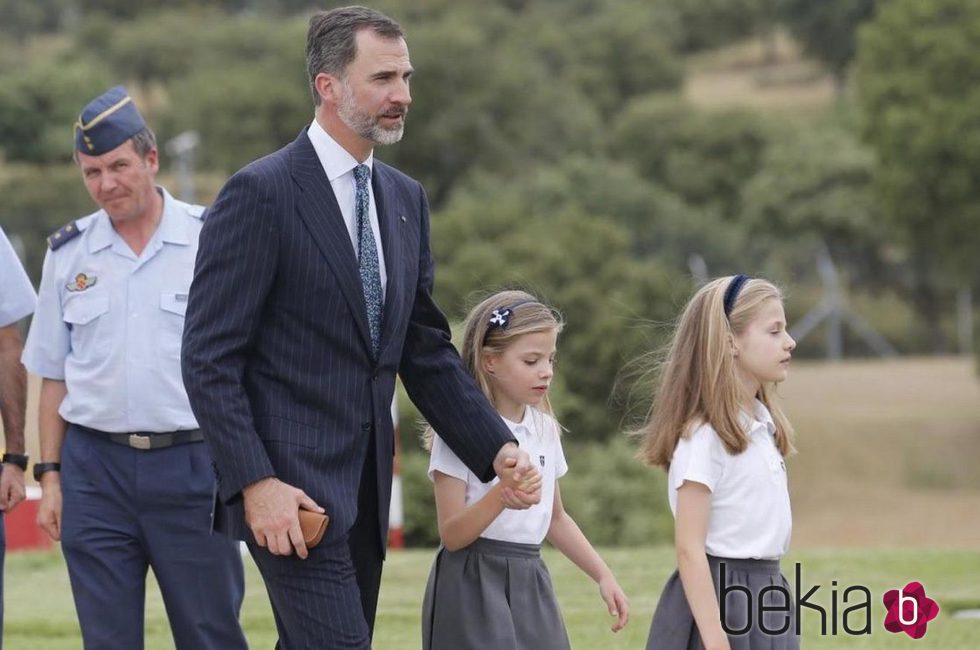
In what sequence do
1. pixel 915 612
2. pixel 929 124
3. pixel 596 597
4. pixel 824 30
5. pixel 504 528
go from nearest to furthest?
pixel 504 528, pixel 915 612, pixel 596 597, pixel 929 124, pixel 824 30

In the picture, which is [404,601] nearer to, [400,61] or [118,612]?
[118,612]

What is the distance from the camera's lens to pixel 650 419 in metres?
5.39

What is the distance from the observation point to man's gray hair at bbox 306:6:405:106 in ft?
15.5

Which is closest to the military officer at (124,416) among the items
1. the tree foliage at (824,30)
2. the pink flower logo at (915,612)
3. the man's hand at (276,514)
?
the man's hand at (276,514)

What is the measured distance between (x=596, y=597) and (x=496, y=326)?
4.81 metres

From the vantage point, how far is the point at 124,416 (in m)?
5.80

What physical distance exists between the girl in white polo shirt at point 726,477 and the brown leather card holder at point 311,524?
1.04 meters

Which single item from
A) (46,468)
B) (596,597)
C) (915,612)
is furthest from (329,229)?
(596,597)

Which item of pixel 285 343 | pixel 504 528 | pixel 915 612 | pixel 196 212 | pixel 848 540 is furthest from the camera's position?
pixel 848 540

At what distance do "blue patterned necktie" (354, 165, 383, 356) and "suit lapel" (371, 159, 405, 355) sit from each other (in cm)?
2

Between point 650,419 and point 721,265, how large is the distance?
178 feet

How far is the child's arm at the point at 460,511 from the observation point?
5.14 m

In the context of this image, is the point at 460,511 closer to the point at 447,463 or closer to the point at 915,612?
the point at 447,463

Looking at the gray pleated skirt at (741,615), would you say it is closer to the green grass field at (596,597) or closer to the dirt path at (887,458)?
the green grass field at (596,597)
